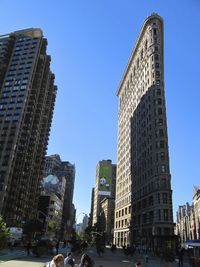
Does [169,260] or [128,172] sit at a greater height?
A: [128,172]

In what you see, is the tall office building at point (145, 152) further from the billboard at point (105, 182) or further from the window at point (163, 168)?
the billboard at point (105, 182)

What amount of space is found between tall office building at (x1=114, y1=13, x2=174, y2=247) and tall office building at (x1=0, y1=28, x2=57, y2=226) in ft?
115

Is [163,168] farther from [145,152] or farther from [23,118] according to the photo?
[23,118]

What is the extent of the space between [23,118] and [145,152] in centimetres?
4648

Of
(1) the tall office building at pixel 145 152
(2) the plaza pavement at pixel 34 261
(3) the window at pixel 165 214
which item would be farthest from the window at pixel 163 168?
(2) the plaza pavement at pixel 34 261

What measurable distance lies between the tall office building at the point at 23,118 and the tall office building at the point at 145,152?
3520 cm

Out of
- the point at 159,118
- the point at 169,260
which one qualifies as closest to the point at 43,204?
the point at 159,118

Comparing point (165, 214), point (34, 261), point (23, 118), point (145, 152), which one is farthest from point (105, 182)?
point (34, 261)

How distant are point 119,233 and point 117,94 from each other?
73343 millimetres

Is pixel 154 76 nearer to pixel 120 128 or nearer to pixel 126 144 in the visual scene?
pixel 126 144

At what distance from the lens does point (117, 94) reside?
155000 mm

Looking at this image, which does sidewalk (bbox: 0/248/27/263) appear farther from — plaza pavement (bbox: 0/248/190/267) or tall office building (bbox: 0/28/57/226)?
tall office building (bbox: 0/28/57/226)

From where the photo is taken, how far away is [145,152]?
298 feet

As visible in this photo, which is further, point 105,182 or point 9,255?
point 105,182
